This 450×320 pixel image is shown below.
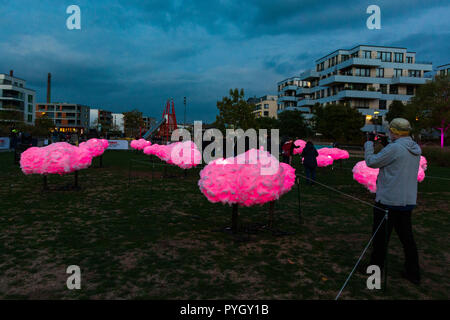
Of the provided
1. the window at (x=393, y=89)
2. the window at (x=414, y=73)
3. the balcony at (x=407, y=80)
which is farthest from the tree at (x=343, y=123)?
the window at (x=414, y=73)

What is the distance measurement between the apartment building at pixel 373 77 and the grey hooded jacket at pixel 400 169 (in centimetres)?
6504

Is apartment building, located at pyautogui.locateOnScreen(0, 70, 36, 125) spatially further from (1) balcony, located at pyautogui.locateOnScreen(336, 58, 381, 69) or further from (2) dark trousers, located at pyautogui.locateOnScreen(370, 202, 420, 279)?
(2) dark trousers, located at pyautogui.locateOnScreen(370, 202, 420, 279)

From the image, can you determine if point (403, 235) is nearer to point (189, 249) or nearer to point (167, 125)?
point (189, 249)

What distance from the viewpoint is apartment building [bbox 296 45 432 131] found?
65812mm

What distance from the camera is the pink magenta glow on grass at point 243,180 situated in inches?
222

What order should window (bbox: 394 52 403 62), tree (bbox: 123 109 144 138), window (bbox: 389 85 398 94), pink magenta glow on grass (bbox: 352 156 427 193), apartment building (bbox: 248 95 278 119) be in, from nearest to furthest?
pink magenta glow on grass (bbox: 352 156 427 193)
window (bbox: 389 85 398 94)
window (bbox: 394 52 403 62)
tree (bbox: 123 109 144 138)
apartment building (bbox: 248 95 278 119)

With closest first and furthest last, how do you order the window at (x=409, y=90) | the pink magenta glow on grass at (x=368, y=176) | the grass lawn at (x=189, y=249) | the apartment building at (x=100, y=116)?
the grass lawn at (x=189, y=249)
the pink magenta glow on grass at (x=368, y=176)
the window at (x=409, y=90)
the apartment building at (x=100, y=116)

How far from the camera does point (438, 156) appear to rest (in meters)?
29.4

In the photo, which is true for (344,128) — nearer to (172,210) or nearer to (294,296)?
(172,210)

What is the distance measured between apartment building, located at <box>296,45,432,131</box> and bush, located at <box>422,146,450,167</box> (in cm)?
3457

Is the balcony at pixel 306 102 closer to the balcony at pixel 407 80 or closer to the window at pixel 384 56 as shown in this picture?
the window at pixel 384 56

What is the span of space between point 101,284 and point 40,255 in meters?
1.67

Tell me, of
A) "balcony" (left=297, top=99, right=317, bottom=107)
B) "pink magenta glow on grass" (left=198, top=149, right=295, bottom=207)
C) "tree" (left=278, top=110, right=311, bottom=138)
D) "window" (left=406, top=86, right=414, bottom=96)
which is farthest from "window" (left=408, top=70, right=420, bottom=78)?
"pink magenta glow on grass" (left=198, top=149, right=295, bottom=207)
